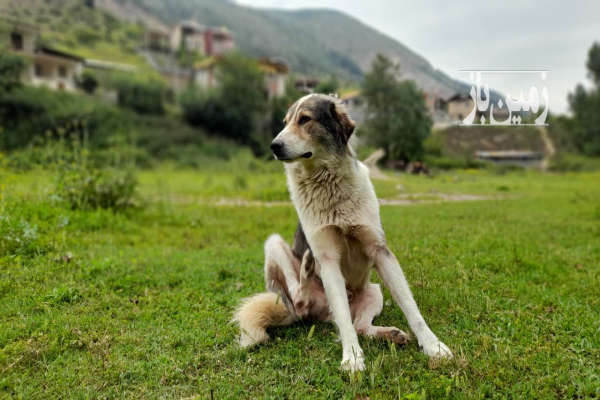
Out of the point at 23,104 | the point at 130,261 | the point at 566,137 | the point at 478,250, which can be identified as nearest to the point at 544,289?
the point at 478,250

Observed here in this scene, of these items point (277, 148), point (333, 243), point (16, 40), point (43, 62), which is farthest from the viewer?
point (43, 62)

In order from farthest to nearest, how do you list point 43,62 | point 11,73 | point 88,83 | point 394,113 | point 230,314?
1. point 88,83
2. point 43,62
3. point 11,73
4. point 394,113
5. point 230,314

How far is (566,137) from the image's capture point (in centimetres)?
3747

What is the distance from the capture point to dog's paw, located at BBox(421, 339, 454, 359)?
9.44 ft

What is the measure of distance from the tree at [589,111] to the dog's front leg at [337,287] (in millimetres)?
43154

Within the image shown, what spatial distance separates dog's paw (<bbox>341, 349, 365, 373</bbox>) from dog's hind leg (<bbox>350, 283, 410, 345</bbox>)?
37 cm

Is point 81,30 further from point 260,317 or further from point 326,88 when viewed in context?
point 260,317

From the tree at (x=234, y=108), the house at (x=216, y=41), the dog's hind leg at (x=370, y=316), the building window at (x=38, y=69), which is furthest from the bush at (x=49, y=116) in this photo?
the house at (x=216, y=41)

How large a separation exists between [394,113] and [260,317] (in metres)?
22.3

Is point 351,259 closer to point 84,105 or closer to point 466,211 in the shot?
point 466,211

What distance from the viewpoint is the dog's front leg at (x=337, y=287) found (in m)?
2.92

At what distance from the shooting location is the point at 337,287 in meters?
3.12

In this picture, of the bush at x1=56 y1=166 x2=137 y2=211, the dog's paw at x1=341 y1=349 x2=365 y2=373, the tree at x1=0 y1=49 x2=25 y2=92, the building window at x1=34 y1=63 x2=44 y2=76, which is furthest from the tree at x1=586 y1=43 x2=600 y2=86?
the building window at x1=34 y1=63 x2=44 y2=76

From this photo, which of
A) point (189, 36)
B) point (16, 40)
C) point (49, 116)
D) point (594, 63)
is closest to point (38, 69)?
point (16, 40)
